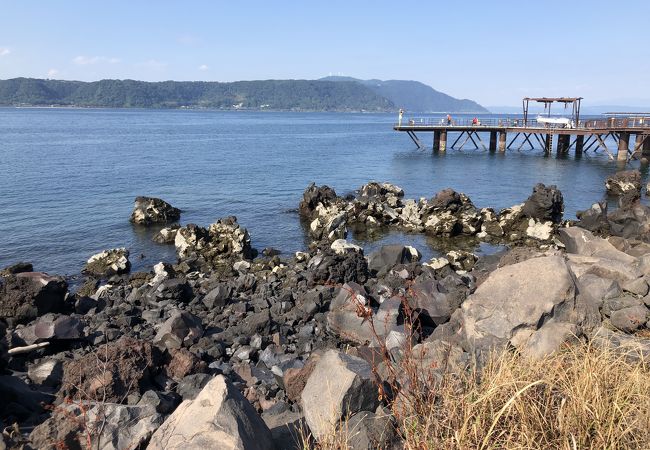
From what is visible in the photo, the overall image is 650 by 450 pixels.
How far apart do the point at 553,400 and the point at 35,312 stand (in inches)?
588

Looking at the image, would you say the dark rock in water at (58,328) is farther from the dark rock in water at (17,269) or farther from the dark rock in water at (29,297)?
the dark rock in water at (17,269)

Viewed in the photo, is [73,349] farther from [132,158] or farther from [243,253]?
[132,158]

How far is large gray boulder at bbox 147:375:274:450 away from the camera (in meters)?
5.35

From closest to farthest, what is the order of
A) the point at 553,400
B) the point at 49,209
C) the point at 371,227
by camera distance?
the point at 553,400 < the point at 371,227 < the point at 49,209

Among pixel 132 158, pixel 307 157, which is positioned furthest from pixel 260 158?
pixel 132 158

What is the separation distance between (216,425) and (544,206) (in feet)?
86.8

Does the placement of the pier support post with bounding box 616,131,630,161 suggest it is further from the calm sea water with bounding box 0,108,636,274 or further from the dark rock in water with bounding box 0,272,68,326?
the dark rock in water with bounding box 0,272,68,326

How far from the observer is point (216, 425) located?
5.45m

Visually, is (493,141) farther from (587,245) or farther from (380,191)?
(587,245)

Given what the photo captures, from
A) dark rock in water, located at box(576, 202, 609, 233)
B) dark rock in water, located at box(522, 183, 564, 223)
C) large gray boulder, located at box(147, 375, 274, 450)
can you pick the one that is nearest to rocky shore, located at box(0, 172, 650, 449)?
large gray boulder, located at box(147, 375, 274, 450)

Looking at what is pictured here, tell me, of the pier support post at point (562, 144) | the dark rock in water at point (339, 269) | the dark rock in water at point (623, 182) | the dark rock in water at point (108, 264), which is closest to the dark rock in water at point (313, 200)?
the dark rock in water at point (108, 264)

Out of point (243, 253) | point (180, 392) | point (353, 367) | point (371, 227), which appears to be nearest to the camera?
point (353, 367)

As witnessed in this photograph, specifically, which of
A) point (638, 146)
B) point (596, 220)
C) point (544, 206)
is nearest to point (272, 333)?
point (596, 220)

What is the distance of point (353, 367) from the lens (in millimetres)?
6828
